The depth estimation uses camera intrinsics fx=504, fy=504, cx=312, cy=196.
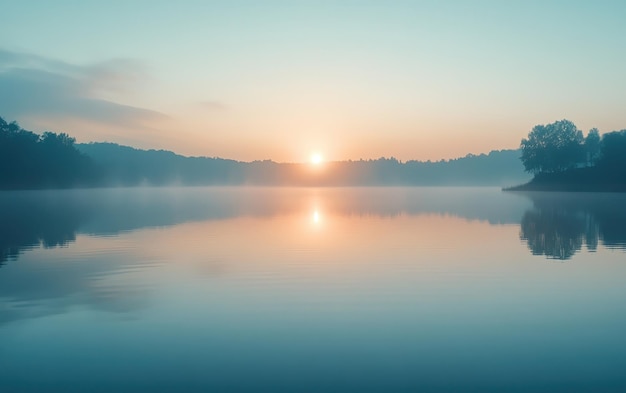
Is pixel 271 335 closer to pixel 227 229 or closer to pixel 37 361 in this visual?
pixel 37 361

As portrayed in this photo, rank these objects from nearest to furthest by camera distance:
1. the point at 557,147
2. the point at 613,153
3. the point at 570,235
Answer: the point at 570,235, the point at 613,153, the point at 557,147

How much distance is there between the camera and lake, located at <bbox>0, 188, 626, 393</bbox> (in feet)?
40.1

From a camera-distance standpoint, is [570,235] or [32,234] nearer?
[570,235]

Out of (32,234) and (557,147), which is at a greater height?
(557,147)

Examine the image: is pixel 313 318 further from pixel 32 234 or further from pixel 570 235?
pixel 32 234

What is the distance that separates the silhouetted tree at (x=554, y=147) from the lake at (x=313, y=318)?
150 m

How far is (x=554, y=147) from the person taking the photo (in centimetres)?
17238

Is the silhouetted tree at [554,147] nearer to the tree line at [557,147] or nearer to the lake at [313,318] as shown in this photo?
the tree line at [557,147]

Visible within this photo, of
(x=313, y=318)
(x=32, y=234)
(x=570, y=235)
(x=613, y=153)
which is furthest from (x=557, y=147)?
(x=313, y=318)

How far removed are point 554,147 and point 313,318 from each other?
17683cm

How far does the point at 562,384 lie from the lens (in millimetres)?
11633

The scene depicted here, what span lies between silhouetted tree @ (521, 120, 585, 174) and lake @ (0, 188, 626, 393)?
150 m

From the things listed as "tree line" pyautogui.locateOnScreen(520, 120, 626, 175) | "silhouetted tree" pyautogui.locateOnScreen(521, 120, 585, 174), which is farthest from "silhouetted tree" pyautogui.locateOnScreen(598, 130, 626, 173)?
"silhouetted tree" pyautogui.locateOnScreen(521, 120, 585, 174)

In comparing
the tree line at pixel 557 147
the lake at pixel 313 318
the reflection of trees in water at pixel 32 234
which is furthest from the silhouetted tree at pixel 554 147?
the reflection of trees in water at pixel 32 234
